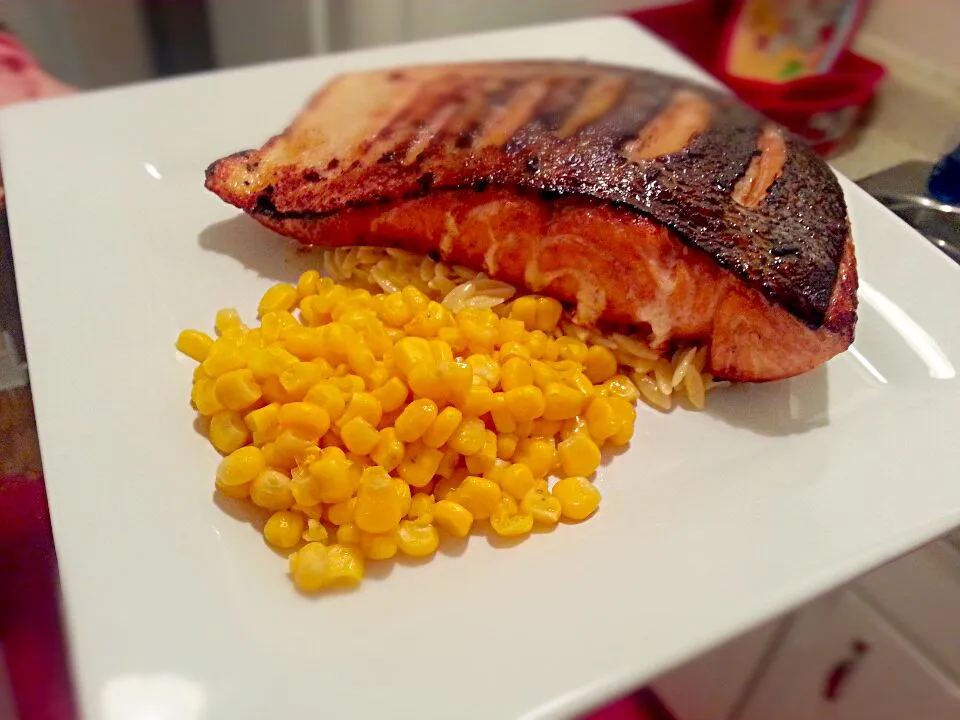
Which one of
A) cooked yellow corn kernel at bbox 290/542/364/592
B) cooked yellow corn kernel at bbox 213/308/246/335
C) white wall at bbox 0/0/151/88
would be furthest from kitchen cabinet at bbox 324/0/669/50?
cooked yellow corn kernel at bbox 290/542/364/592

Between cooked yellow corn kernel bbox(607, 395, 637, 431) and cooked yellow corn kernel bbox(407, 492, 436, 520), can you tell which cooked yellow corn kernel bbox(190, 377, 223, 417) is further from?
cooked yellow corn kernel bbox(607, 395, 637, 431)

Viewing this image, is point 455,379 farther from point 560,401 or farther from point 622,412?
point 622,412

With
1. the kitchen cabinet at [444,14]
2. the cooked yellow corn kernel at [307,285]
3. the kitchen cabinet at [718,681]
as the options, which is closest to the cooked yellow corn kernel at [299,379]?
the cooked yellow corn kernel at [307,285]

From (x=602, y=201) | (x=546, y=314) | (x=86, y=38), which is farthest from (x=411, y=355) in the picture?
(x=86, y=38)

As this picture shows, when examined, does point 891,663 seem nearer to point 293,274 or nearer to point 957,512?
point 957,512

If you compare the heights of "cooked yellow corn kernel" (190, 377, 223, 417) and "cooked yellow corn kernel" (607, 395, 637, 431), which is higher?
"cooked yellow corn kernel" (190, 377, 223, 417)

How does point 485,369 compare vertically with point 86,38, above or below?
above

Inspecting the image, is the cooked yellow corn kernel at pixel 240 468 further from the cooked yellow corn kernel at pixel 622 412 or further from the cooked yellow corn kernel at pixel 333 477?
the cooked yellow corn kernel at pixel 622 412
